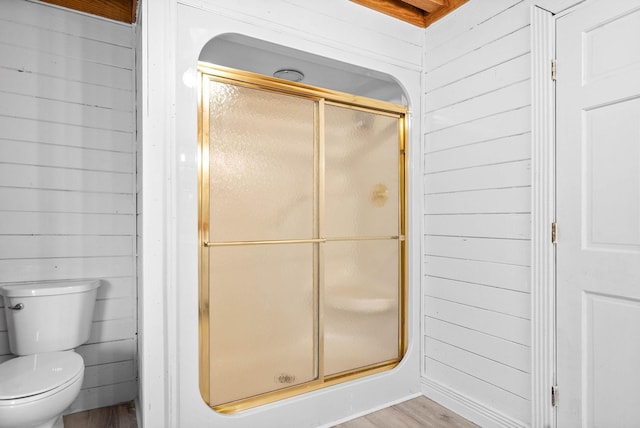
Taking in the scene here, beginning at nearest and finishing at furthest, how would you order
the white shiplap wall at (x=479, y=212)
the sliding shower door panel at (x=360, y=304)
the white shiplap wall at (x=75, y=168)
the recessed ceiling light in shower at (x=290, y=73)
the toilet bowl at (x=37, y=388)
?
the toilet bowl at (x=37, y=388) → the white shiplap wall at (x=479, y=212) → the white shiplap wall at (x=75, y=168) → the sliding shower door panel at (x=360, y=304) → the recessed ceiling light in shower at (x=290, y=73)

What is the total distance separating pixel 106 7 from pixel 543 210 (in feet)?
8.48

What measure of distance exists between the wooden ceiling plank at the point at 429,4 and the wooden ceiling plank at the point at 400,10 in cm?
7

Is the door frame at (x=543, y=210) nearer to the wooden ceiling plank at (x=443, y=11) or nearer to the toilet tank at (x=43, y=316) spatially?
the wooden ceiling plank at (x=443, y=11)

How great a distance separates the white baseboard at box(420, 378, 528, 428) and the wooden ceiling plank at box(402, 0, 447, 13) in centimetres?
229

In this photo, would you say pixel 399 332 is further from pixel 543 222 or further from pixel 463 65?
pixel 463 65

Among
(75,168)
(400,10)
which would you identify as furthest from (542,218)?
(75,168)

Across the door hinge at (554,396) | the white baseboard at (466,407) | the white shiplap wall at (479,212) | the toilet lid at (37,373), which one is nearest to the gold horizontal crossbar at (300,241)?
the white shiplap wall at (479,212)

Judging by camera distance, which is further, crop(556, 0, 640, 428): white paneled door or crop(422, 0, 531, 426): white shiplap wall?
crop(422, 0, 531, 426): white shiplap wall

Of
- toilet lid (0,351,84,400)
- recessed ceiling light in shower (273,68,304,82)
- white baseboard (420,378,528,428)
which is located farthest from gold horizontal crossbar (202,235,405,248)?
recessed ceiling light in shower (273,68,304,82)

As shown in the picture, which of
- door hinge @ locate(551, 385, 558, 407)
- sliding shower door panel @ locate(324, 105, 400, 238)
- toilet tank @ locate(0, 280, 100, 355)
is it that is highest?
sliding shower door panel @ locate(324, 105, 400, 238)

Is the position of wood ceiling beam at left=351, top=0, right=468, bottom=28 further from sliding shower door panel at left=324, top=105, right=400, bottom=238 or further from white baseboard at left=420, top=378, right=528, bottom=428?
white baseboard at left=420, top=378, right=528, bottom=428

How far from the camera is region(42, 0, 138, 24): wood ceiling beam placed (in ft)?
7.17

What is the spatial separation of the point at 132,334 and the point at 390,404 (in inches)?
64.0

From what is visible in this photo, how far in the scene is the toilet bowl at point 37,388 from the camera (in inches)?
59.8
